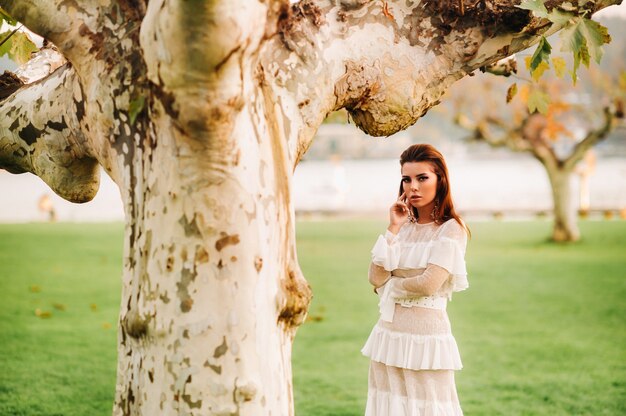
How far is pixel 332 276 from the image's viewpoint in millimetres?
12539

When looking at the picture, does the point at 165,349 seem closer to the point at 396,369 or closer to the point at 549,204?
the point at 396,369

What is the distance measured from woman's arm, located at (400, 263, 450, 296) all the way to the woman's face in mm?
344

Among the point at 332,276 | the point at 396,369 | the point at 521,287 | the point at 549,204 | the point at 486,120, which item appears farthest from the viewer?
the point at 549,204

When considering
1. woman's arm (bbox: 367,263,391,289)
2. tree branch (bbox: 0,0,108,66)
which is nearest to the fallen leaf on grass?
woman's arm (bbox: 367,263,391,289)

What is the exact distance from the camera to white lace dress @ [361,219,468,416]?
11.6 ft

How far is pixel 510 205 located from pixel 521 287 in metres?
20.2

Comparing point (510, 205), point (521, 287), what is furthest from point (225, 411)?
point (510, 205)

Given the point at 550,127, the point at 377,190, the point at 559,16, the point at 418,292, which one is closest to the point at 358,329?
the point at 418,292

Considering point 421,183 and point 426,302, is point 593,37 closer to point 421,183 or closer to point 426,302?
point 421,183

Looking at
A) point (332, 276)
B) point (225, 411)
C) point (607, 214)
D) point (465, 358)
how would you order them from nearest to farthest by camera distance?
point (225, 411), point (465, 358), point (332, 276), point (607, 214)

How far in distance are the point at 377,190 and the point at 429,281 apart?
44.9 m

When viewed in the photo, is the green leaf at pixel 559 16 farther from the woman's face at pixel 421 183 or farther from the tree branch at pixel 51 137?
the tree branch at pixel 51 137

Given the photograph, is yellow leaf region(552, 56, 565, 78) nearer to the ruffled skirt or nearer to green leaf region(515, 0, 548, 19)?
green leaf region(515, 0, 548, 19)

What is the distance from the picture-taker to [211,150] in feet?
8.24
